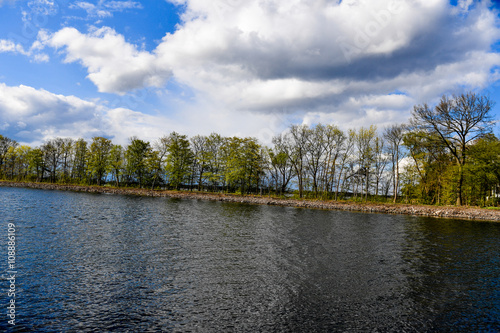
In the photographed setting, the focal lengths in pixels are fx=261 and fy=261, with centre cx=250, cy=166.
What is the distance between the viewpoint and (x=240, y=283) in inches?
432

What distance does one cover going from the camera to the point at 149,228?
2162 centimetres

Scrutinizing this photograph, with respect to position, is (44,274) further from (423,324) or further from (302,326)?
(423,324)

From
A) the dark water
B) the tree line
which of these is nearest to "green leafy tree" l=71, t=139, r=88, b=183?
the tree line

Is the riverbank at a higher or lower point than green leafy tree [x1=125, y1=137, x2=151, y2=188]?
lower

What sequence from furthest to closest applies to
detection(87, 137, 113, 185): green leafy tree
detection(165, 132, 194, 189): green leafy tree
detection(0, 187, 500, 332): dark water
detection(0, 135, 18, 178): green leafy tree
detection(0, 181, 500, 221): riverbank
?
detection(0, 135, 18, 178): green leafy tree → detection(87, 137, 113, 185): green leafy tree → detection(165, 132, 194, 189): green leafy tree → detection(0, 181, 500, 221): riverbank → detection(0, 187, 500, 332): dark water

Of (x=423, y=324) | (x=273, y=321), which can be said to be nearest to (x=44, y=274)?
(x=273, y=321)

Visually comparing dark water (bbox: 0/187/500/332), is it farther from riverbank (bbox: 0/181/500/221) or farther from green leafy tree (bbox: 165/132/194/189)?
green leafy tree (bbox: 165/132/194/189)

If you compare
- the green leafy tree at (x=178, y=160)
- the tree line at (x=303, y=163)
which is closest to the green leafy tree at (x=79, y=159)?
the tree line at (x=303, y=163)

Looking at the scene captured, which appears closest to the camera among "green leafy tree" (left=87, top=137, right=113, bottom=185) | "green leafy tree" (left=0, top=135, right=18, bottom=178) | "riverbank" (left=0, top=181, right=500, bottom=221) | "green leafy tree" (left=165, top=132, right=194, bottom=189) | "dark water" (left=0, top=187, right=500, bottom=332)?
"dark water" (left=0, top=187, right=500, bottom=332)

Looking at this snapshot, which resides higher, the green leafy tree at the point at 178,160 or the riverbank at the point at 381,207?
the green leafy tree at the point at 178,160

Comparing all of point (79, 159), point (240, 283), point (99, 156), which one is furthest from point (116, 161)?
point (240, 283)

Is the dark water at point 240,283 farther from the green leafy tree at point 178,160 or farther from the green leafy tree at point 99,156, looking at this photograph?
the green leafy tree at point 99,156

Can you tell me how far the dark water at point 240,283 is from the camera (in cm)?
798

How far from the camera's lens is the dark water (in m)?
7.98
